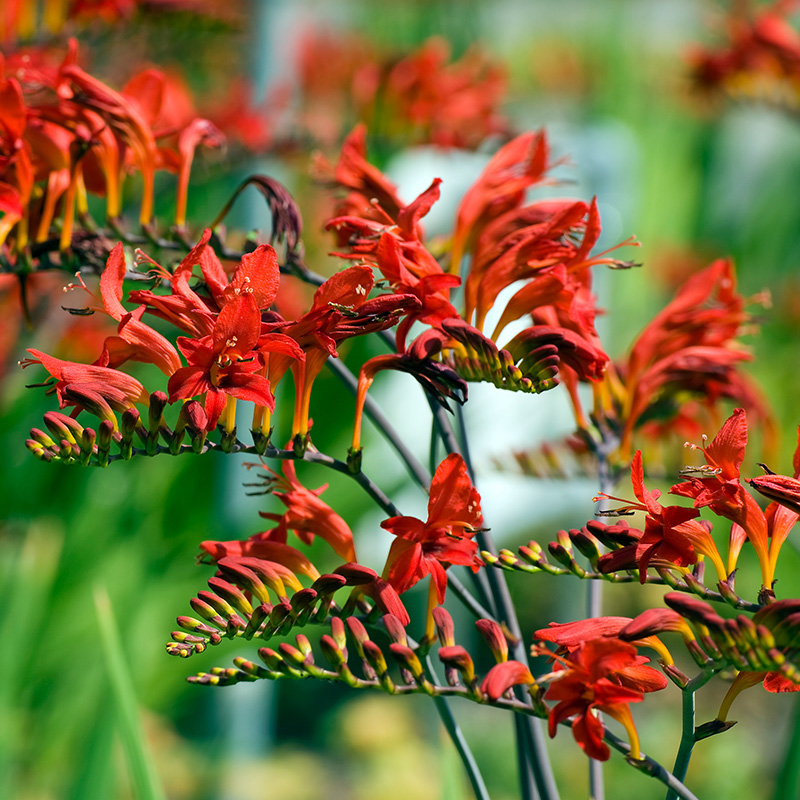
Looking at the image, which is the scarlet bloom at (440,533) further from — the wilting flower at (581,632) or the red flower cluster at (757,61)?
the red flower cluster at (757,61)

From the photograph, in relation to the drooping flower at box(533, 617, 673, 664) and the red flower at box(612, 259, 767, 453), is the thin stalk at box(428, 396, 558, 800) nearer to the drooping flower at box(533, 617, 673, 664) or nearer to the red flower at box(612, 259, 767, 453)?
the drooping flower at box(533, 617, 673, 664)

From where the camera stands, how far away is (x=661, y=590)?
244 centimetres

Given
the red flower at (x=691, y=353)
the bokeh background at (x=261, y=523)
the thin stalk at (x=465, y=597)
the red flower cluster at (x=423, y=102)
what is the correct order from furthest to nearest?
the red flower cluster at (x=423, y=102) < the bokeh background at (x=261, y=523) < the red flower at (x=691, y=353) < the thin stalk at (x=465, y=597)

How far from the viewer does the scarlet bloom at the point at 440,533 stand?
448mm

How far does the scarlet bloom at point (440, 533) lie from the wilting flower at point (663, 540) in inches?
2.8

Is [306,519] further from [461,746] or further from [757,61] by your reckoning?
[757,61]

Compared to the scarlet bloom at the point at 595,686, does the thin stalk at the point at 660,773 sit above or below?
below

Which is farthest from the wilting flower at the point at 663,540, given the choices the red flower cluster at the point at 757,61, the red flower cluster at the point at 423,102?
the red flower cluster at the point at 757,61

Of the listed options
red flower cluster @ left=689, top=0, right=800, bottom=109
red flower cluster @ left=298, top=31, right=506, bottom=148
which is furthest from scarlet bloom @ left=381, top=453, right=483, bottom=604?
red flower cluster @ left=689, top=0, right=800, bottom=109

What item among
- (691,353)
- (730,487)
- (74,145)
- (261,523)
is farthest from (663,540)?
(261,523)

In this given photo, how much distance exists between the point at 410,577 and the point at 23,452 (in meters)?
1.15

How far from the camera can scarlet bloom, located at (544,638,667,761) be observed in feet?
1.33

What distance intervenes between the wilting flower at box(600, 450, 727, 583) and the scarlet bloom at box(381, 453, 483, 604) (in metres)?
0.07

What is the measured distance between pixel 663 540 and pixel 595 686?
7 centimetres
